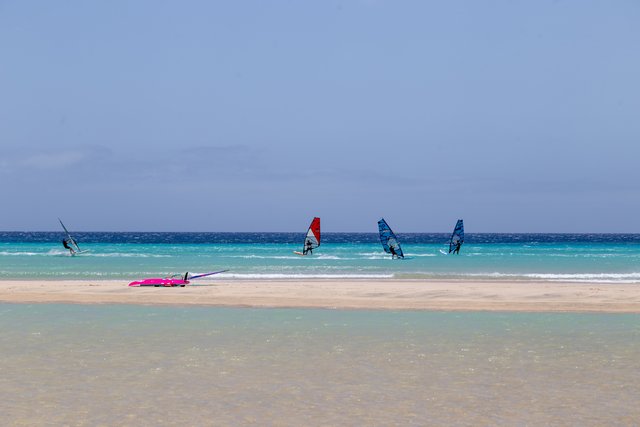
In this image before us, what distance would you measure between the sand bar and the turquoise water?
3505 mm

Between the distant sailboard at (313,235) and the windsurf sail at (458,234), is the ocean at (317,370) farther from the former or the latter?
the windsurf sail at (458,234)

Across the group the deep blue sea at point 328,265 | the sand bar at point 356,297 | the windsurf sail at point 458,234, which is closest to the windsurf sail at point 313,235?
the deep blue sea at point 328,265

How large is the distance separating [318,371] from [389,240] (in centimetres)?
5704

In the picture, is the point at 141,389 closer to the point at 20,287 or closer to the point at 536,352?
the point at 536,352

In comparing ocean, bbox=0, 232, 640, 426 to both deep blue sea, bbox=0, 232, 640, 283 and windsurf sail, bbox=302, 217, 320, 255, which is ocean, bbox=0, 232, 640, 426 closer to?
deep blue sea, bbox=0, 232, 640, 283

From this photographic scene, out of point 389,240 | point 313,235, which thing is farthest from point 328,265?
point 313,235

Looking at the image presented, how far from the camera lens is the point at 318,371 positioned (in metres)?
11.5

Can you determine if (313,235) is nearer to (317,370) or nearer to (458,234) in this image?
(458,234)

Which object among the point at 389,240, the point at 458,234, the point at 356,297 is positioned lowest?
the point at 356,297

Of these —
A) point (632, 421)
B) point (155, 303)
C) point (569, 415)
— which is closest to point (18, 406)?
point (569, 415)

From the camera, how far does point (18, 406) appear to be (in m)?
9.14

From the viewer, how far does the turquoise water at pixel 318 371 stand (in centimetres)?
889

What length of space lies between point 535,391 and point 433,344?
441 centimetres

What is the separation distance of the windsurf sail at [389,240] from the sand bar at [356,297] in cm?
3865
